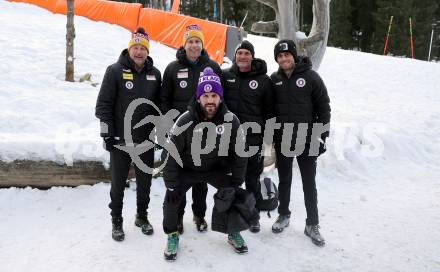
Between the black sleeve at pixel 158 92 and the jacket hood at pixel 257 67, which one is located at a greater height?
the jacket hood at pixel 257 67

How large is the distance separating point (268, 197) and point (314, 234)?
0.77 metres

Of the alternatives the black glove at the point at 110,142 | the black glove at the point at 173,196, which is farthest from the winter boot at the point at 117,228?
the black glove at the point at 110,142

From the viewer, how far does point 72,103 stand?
7387 millimetres

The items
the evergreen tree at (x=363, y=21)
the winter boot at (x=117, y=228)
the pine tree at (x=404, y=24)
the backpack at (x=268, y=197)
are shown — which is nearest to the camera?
the winter boot at (x=117, y=228)

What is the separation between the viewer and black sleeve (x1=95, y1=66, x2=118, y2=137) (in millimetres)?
4086

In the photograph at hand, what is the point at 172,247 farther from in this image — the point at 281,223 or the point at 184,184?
the point at 281,223

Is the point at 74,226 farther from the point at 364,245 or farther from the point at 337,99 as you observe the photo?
the point at 337,99

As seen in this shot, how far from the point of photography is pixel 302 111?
4.41m

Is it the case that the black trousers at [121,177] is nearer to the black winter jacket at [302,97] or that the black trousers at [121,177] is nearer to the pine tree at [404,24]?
the black winter jacket at [302,97]

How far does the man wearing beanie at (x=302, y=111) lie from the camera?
14.3 feet

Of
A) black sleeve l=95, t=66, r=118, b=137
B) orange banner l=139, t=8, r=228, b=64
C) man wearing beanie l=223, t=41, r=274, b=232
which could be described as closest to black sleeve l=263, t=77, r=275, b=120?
man wearing beanie l=223, t=41, r=274, b=232

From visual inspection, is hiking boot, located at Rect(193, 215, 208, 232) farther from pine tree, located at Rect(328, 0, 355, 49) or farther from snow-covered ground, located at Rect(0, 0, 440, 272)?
pine tree, located at Rect(328, 0, 355, 49)

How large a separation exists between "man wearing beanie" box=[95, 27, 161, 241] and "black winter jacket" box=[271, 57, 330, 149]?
1450 millimetres

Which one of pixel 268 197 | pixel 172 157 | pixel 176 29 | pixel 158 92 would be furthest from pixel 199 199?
pixel 176 29
